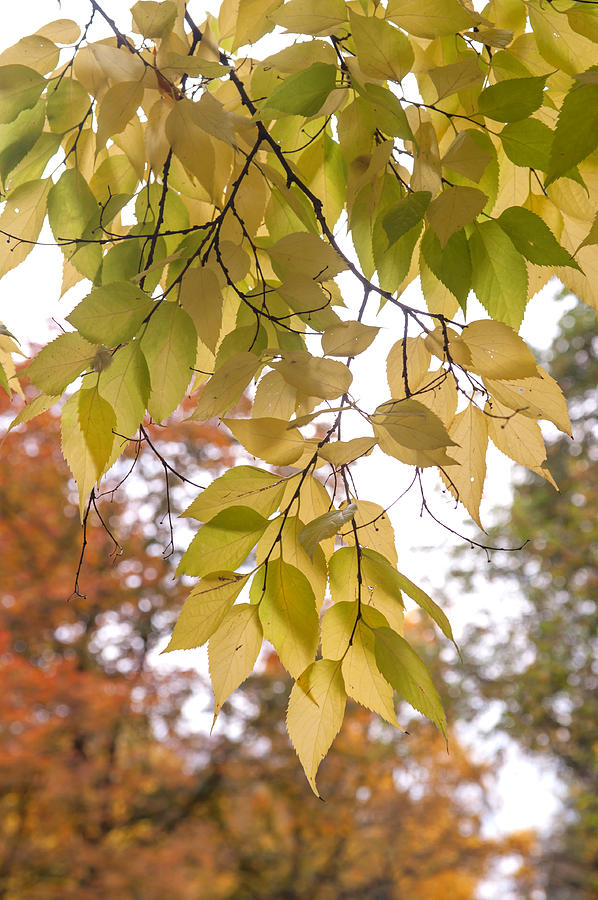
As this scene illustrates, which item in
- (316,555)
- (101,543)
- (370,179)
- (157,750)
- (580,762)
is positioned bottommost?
(316,555)

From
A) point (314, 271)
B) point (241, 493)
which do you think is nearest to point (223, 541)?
point (241, 493)

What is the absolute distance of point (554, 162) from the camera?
0.28m

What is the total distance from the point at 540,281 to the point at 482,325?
0.13m

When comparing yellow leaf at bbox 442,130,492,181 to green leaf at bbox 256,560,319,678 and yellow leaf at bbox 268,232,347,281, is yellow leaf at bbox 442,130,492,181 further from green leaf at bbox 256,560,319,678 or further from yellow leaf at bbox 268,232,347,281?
green leaf at bbox 256,560,319,678

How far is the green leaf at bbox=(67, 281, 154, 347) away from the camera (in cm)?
34

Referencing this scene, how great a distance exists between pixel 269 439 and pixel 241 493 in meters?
0.04

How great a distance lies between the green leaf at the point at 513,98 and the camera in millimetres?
340

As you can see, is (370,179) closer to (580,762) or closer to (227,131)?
(227,131)

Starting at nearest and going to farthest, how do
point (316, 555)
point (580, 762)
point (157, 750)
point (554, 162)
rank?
1. point (554, 162)
2. point (316, 555)
3. point (580, 762)
4. point (157, 750)

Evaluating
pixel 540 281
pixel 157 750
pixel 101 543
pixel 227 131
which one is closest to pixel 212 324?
pixel 227 131

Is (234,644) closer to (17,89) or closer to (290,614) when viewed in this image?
(290,614)

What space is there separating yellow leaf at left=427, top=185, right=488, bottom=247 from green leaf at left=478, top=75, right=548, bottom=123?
5cm

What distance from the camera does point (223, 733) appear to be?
4.72m

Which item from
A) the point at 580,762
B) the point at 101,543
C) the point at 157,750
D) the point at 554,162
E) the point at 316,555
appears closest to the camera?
the point at 554,162
